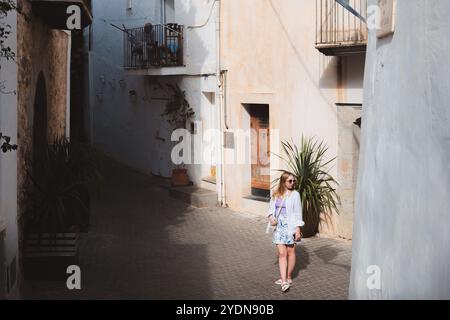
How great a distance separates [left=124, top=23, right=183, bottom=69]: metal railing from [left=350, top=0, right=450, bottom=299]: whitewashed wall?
1266 cm

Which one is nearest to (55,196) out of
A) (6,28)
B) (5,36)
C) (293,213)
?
(6,28)

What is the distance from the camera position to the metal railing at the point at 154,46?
19.6 metres

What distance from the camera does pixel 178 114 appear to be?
1997cm

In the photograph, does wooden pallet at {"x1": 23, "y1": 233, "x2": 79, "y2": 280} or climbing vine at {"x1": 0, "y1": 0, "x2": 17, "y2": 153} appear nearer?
climbing vine at {"x1": 0, "y1": 0, "x2": 17, "y2": 153}

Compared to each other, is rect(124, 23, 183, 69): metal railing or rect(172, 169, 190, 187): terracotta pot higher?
rect(124, 23, 183, 69): metal railing

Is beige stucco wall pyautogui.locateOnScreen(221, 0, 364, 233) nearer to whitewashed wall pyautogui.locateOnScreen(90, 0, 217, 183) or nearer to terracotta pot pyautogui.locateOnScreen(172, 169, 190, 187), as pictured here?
whitewashed wall pyautogui.locateOnScreen(90, 0, 217, 183)

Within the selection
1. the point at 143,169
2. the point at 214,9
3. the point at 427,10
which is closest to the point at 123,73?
Answer: the point at 143,169

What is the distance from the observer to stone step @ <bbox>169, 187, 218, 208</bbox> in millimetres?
16875

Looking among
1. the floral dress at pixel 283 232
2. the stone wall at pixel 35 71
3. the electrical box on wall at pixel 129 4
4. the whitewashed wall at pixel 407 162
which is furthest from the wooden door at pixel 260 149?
the electrical box on wall at pixel 129 4

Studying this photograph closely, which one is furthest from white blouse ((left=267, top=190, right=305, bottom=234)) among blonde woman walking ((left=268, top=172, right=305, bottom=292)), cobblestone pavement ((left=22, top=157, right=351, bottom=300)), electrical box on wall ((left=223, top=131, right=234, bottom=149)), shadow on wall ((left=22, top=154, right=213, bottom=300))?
electrical box on wall ((left=223, top=131, right=234, bottom=149))

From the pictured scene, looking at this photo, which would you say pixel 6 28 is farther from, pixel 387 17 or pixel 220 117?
pixel 220 117

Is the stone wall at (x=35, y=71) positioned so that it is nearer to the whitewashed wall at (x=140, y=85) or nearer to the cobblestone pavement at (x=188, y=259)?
the cobblestone pavement at (x=188, y=259)

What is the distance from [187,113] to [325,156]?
22.0ft
